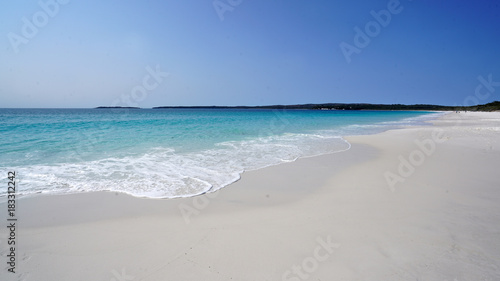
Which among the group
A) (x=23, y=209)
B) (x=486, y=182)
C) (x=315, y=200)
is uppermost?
(x=486, y=182)

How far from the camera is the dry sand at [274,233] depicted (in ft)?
9.69

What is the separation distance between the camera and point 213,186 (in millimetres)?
6215

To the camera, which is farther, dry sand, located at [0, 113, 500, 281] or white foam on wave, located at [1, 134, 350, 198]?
white foam on wave, located at [1, 134, 350, 198]

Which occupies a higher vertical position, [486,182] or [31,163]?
[486,182]

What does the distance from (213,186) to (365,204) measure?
3640 millimetres

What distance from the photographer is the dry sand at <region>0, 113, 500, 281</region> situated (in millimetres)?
2953

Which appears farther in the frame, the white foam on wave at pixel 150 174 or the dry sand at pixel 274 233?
the white foam on wave at pixel 150 174

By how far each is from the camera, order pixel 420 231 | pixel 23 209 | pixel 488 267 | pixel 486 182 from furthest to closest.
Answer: pixel 486 182
pixel 23 209
pixel 420 231
pixel 488 267

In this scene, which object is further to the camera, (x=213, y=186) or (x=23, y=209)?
(x=213, y=186)

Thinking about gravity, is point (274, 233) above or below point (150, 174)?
above

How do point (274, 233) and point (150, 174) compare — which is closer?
point (274, 233)

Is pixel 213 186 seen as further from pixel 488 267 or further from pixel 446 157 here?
pixel 446 157

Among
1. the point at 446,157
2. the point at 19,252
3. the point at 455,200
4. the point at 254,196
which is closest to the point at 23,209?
the point at 19,252

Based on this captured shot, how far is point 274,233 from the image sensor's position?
377 cm
